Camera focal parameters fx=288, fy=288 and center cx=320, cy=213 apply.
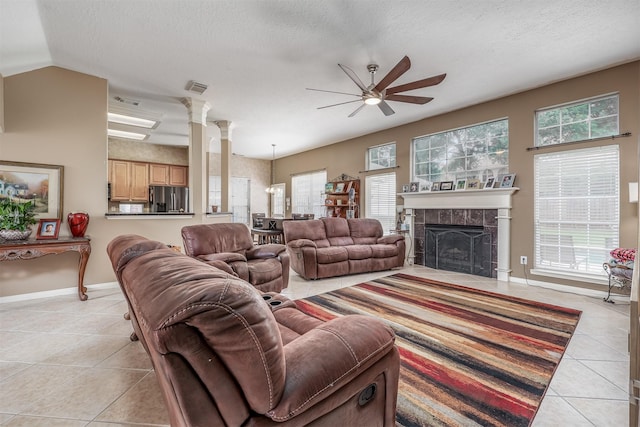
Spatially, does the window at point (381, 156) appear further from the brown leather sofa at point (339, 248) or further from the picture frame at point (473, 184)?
the picture frame at point (473, 184)

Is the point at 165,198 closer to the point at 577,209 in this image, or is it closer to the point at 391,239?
the point at 391,239

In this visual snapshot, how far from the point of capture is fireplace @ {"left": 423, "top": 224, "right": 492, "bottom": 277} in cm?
471

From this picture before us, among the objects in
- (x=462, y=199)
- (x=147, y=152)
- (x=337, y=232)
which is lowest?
(x=337, y=232)

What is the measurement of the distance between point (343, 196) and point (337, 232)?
2163 mm

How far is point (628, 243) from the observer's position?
3471 millimetres

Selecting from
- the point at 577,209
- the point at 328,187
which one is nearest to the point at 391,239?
the point at 577,209

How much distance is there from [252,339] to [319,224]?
453 centimetres

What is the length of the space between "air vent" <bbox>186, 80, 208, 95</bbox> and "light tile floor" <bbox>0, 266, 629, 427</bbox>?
9.84ft

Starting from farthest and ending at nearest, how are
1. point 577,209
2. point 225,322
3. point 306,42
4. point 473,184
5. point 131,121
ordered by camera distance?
point 131,121, point 473,184, point 577,209, point 306,42, point 225,322

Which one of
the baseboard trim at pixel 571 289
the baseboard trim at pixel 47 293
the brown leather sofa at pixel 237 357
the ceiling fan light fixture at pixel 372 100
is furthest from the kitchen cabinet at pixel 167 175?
the baseboard trim at pixel 571 289

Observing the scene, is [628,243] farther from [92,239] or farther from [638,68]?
[92,239]

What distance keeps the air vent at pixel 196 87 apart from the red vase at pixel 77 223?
2202mm

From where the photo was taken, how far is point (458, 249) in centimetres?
503

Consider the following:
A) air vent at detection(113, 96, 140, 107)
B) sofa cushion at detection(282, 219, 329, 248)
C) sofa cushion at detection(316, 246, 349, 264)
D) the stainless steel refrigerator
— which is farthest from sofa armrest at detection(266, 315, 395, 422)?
the stainless steel refrigerator
